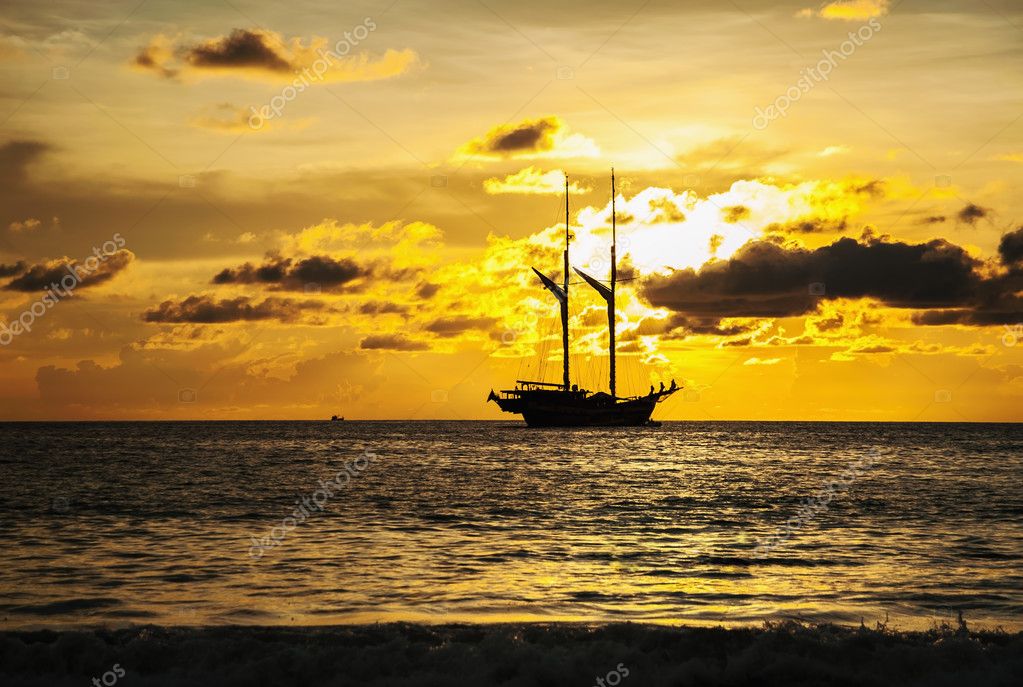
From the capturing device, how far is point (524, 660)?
17.0 meters

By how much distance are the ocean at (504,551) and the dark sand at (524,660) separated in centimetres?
306

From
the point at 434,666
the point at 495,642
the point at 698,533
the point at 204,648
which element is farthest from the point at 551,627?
the point at 698,533

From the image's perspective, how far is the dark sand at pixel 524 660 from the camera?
16.6m

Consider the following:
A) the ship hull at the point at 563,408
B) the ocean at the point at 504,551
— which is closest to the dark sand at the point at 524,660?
the ocean at the point at 504,551

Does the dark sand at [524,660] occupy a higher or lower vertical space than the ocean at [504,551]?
higher

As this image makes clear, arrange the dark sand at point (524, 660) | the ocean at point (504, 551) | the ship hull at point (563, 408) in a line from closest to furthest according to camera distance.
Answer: the dark sand at point (524, 660) < the ocean at point (504, 551) < the ship hull at point (563, 408)

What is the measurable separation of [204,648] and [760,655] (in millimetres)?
9946

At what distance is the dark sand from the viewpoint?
16625mm

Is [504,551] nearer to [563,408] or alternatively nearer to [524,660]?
[524,660]

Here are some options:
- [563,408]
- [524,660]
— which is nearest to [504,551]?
[524,660]

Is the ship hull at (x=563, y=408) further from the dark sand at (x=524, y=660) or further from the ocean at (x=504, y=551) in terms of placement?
the dark sand at (x=524, y=660)

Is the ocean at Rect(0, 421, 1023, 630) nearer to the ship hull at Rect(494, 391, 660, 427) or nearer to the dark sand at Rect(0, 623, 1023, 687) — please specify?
the dark sand at Rect(0, 623, 1023, 687)

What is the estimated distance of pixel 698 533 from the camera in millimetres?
38656

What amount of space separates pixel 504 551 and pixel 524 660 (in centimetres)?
1513
